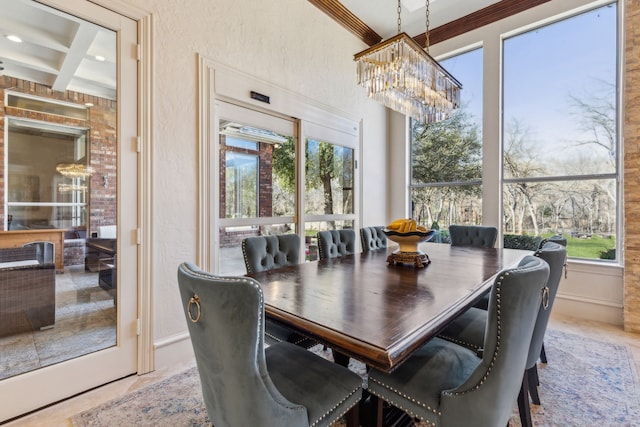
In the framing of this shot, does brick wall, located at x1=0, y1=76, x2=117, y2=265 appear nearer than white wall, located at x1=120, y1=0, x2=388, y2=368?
Yes

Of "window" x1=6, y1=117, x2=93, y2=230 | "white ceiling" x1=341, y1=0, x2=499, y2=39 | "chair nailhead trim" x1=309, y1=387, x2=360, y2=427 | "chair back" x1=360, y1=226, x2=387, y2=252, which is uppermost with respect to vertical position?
"white ceiling" x1=341, y1=0, x2=499, y2=39

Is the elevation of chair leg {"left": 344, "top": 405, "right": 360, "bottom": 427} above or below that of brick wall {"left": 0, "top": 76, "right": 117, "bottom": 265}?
below

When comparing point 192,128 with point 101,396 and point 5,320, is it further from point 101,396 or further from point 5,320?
point 101,396

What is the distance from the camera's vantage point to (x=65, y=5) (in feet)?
6.39

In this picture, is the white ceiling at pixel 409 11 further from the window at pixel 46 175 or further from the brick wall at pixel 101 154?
the window at pixel 46 175

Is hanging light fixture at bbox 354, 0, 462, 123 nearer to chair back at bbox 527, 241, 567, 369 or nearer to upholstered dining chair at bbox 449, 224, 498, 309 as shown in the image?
upholstered dining chair at bbox 449, 224, 498, 309

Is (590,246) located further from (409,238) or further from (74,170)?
(74,170)

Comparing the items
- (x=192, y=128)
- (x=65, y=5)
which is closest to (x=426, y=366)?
(x=192, y=128)

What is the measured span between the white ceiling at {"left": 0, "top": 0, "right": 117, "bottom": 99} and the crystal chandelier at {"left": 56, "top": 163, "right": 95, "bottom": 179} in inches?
19.8

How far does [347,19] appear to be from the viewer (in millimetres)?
3986

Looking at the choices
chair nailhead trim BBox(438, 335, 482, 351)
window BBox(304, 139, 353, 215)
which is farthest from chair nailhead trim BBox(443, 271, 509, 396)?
window BBox(304, 139, 353, 215)

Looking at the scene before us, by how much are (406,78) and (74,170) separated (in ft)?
8.16

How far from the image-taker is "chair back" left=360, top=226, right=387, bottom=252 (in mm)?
2982

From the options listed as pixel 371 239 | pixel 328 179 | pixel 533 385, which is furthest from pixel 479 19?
pixel 533 385
